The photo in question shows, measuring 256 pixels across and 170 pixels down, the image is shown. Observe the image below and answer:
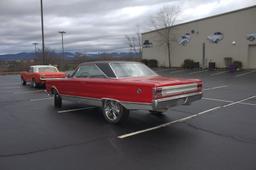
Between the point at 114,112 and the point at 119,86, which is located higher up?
the point at 119,86

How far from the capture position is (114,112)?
760cm

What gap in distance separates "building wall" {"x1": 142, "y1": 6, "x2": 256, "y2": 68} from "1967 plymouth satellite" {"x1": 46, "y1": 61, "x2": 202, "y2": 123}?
22477 millimetres

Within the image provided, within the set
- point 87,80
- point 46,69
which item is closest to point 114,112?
point 87,80

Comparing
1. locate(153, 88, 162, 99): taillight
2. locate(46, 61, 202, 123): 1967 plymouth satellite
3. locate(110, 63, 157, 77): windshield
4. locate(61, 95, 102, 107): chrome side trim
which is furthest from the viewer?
locate(61, 95, 102, 107): chrome side trim

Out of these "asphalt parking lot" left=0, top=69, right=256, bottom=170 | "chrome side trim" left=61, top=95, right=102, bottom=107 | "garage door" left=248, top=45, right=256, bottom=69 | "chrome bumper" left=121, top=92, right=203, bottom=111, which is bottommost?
"asphalt parking lot" left=0, top=69, right=256, bottom=170

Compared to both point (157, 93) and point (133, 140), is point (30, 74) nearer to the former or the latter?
point (157, 93)

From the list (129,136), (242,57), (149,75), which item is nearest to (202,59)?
(242,57)

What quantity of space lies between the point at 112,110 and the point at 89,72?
5.33 ft

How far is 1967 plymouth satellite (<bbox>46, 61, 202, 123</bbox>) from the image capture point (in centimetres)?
657

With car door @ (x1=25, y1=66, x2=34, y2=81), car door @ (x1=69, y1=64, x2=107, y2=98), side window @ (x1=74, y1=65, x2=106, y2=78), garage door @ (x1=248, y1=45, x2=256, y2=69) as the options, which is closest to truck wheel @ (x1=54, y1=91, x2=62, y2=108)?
car door @ (x1=69, y1=64, x2=107, y2=98)

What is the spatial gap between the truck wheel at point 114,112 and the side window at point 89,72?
83 cm

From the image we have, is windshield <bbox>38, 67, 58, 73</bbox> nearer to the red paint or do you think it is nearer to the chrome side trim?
the red paint

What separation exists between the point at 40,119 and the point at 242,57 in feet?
80.5

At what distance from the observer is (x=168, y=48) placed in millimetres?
39438
